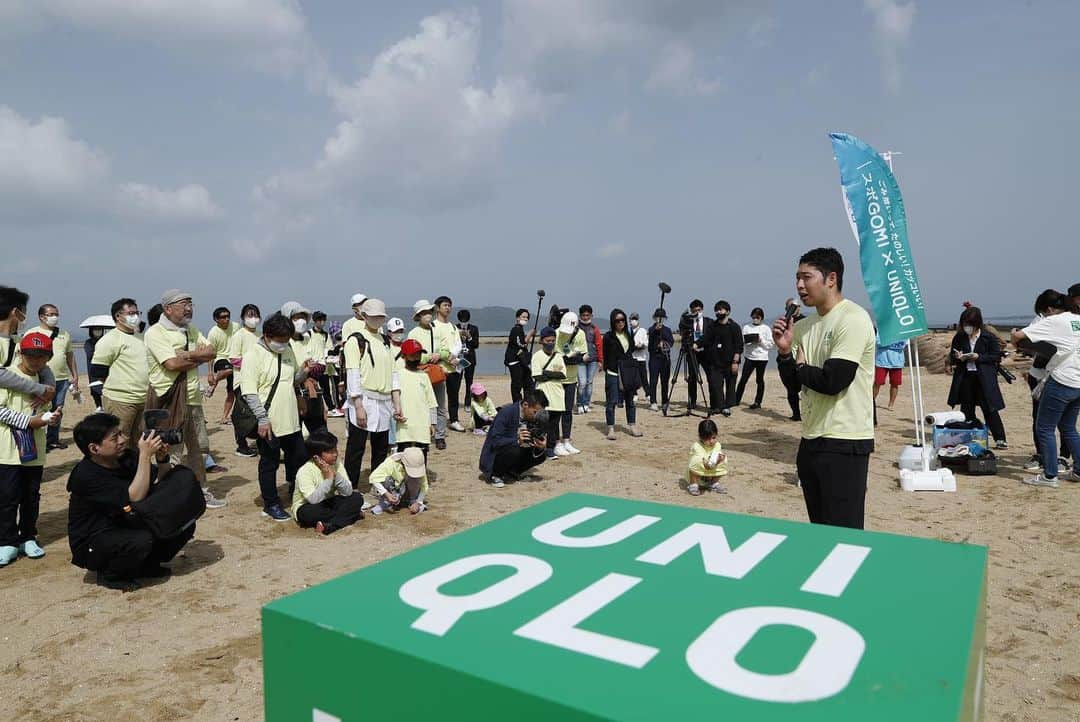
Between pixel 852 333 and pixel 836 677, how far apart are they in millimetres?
2543

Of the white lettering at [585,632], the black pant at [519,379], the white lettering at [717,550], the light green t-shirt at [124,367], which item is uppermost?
the light green t-shirt at [124,367]

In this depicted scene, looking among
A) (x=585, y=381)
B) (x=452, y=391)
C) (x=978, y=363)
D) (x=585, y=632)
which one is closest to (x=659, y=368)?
(x=585, y=381)

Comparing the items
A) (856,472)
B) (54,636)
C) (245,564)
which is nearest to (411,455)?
(245,564)

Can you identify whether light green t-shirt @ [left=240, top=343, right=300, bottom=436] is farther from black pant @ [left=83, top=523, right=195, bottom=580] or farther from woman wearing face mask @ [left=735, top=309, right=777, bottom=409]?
woman wearing face mask @ [left=735, top=309, right=777, bottom=409]

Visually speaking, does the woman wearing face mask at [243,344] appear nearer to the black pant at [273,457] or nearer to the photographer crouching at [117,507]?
the black pant at [273,457]

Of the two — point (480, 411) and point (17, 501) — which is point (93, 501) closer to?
point (17, 501)

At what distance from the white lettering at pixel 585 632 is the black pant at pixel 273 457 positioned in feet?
16.7

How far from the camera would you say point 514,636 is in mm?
1109

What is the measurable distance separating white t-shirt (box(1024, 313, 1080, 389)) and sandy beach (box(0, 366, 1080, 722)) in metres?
1.18

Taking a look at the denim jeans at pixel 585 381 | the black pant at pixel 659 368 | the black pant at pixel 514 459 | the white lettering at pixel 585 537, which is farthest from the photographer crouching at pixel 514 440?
the white lettering at pixel 585 537

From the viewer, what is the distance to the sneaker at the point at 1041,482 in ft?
22.3

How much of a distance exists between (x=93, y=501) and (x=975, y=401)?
9243mm

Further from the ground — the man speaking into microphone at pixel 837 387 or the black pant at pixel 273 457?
the man speaking into microphone at pixel 837 387

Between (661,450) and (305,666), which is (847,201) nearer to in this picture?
(661,450)
